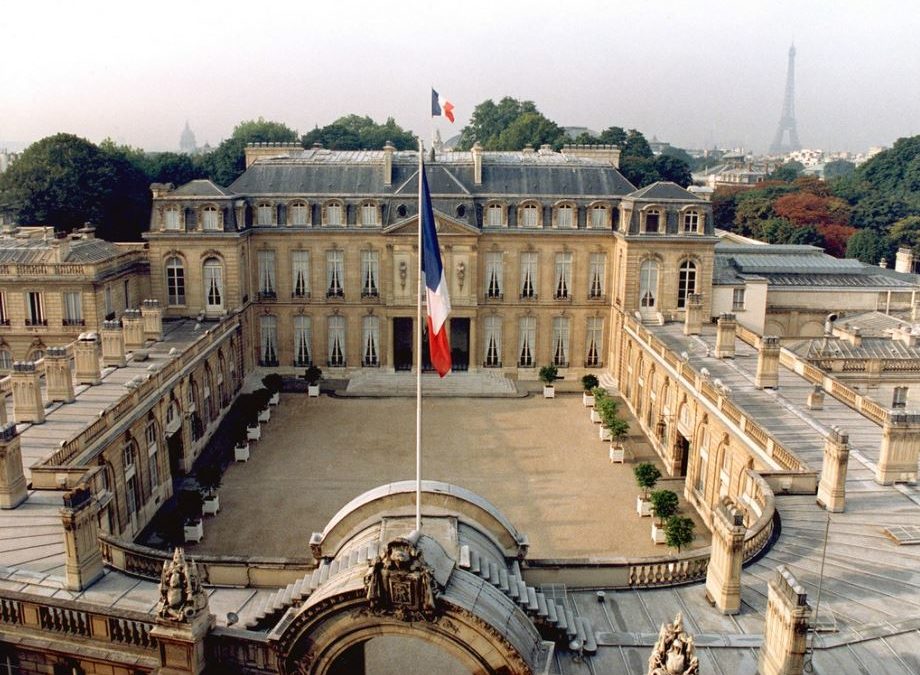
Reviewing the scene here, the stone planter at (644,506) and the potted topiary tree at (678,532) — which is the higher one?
the potted topiary tree at (678,532)

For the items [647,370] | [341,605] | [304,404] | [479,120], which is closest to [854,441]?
[647,370]

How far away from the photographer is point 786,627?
13000 millimetres

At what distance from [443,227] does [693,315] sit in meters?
14.3

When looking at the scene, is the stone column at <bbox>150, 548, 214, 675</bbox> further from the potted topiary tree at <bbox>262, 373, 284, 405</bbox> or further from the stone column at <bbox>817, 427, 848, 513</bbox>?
the potted topiary tree at <bbox>262, 373, 284, 405</bbox>

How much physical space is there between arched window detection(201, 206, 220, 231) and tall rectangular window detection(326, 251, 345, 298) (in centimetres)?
627

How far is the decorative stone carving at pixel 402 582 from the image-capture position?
11.8 metres

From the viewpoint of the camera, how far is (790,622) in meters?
12.9

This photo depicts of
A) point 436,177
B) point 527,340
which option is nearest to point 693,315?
point 527,340

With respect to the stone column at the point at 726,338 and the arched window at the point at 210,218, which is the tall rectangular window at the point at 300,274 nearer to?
the arched window at the point at 210,218

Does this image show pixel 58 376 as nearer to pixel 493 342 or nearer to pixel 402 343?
pixel 493 342

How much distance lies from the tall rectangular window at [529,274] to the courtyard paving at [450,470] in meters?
6.47

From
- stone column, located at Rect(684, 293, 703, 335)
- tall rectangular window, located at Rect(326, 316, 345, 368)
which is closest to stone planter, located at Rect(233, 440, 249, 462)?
tall rectangular window, located at Rect(326, 316, 345, 368)

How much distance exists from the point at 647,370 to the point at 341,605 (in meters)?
30.1

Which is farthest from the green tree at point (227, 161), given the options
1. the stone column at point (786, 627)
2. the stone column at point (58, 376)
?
the stone column at point (786, 627)
